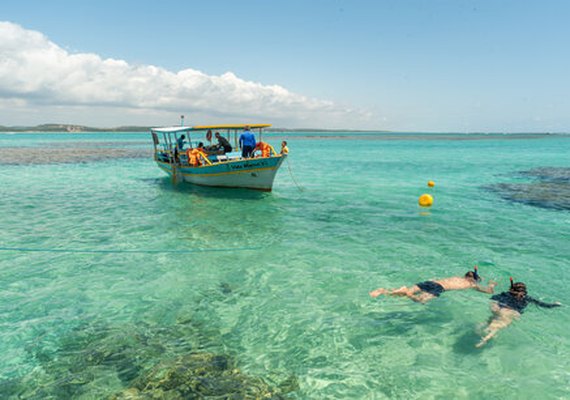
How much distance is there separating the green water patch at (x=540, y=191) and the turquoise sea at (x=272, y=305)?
2.24 m

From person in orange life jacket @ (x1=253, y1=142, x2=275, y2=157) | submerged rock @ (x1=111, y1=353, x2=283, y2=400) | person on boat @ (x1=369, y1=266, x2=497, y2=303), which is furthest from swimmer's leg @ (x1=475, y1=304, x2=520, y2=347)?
person in orange life jacket @ (x1=253, y1=142, x2=275, y2=157)

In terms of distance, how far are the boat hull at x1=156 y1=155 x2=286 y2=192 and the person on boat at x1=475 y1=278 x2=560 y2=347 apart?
1268 centimetres

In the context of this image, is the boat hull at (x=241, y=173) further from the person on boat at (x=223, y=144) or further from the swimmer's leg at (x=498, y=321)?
the swimmer's leg at (x=498, y=321)

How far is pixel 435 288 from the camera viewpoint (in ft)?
25.9

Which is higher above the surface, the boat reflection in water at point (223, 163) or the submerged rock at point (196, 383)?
the boat reflection in water at point (223, 163)

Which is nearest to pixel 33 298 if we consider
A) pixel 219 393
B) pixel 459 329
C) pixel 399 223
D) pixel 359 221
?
pixel 219 393

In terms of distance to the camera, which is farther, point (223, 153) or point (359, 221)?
point (223, 153)

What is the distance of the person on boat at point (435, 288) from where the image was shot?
7.79m

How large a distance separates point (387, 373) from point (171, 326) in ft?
12.4

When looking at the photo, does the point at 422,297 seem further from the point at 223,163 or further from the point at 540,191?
the point at 540,191

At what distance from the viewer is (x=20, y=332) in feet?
21.5

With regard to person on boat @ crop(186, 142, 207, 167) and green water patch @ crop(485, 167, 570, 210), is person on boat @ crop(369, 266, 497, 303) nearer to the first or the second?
green water patch @ crop(485, 167, 570, 210)

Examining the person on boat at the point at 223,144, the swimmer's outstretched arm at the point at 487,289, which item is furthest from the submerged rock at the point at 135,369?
the person on boat at the point at 223,144

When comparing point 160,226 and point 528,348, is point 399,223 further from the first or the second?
point 160,226
